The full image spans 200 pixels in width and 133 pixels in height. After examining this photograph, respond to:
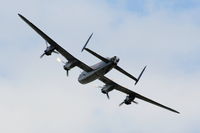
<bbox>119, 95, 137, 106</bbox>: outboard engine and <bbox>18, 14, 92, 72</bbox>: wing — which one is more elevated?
<bbox>119, 95, 137, 106</bbox>: outboard engine

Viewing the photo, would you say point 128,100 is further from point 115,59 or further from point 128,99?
point 115,59

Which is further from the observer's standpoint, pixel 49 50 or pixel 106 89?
pixel 106 89

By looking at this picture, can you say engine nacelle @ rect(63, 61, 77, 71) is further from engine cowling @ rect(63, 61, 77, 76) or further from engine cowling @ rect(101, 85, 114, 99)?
engine cowling @ rect(101, 85, 114, 99)

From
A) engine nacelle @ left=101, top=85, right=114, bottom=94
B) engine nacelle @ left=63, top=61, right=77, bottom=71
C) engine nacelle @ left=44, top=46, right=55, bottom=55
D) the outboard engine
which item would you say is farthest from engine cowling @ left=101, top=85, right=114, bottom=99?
engine nacelle @ left=44, top=46, right=55, bottom=55

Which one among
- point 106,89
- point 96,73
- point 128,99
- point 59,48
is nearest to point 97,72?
point 96,73

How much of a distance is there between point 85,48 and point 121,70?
27.0 ft

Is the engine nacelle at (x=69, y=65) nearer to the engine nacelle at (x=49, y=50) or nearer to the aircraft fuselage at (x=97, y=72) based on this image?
the aircraft fuselage at (x=97, y=72)

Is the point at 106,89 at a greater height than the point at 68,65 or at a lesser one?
greater

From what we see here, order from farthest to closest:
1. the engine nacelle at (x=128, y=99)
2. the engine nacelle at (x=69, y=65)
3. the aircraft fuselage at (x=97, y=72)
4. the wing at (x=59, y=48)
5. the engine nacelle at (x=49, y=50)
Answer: the engine nacelle at (x=128, y=99) < the engine nacelle at (x=69, y=65) < the engine nacelle at (x=49, y=50) < the aircraft fuselage at (x=97, y=72) < the wing at (x=59, y=48)

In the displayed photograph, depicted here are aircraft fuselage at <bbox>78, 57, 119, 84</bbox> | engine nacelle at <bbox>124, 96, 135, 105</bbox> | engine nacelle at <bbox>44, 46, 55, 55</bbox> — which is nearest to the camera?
aircraft fuselage at <bbox>78, 57, 119, 84</bbox>

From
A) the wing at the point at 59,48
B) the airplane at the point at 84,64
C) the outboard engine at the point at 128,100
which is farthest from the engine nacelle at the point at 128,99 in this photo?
the wing at the point at 59,48

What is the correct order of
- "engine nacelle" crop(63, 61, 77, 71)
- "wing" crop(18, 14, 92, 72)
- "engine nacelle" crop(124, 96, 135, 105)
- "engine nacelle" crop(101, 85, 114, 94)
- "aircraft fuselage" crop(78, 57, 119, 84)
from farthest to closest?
"engine nacelle" crop(124, 96, 135, 105), "engine nacelle" crop(101, 85, 114, 94), "engine nacelle" crop(63, 61, 77, 71), "aircraft fuselage" crop(78, 57, 119, 84), "wing" crop(18, 14, 92, 72)

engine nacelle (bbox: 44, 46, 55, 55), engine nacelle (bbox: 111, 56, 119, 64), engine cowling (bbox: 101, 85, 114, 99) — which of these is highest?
engine cowling (bbox: 101, 85, 114, 99)

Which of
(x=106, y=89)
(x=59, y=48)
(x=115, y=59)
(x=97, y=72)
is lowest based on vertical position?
(x=97, y=72)
